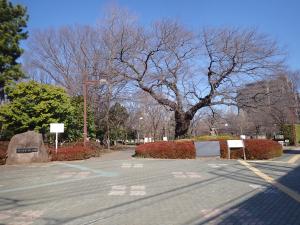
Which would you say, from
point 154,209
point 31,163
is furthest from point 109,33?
point 154,209

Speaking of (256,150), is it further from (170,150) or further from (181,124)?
(181,124)

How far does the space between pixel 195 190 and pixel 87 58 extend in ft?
83.8

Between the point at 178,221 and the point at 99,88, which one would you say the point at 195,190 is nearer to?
the point at 178,221

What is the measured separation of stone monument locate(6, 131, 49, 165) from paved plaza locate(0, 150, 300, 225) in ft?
19.7

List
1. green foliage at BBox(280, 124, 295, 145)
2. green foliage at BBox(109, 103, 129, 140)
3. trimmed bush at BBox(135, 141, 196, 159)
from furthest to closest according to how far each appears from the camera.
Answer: green foliage at BBox(280, 124, 295, 145) → green foliage at BBox(109, 103, 129, 140) → trimmed bush at BBox(135, 141, 196, 159)

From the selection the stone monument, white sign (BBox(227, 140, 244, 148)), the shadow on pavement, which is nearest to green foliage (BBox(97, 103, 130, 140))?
the stone monument

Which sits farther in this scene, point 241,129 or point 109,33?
point 241,129

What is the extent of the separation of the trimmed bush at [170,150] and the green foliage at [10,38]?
920 centimetres

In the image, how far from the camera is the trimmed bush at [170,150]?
20516 millimetres

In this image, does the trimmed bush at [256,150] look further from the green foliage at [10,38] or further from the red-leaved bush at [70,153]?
the green foliage at [10,38]

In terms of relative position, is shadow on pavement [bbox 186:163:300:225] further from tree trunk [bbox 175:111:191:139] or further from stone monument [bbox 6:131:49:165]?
tree trunk [bbox 175:111:191:139]

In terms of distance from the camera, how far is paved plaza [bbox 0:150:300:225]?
655 centimetres

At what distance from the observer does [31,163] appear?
18.8 meters

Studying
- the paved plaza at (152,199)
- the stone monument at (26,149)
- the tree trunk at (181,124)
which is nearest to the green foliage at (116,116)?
the tree trunk at (181,124)
